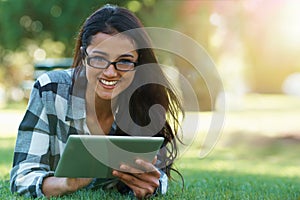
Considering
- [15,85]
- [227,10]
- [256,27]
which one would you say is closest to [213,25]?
[227,10]

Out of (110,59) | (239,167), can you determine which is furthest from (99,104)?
(239,167)

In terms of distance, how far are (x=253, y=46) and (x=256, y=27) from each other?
4069 mm

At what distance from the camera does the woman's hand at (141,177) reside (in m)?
2.60

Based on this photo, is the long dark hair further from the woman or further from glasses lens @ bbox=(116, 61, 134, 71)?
glasses lens @ bbox=(116, 61, 134, 71)

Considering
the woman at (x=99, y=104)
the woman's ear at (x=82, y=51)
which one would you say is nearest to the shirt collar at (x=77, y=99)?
the woman at (x=99, y=104)

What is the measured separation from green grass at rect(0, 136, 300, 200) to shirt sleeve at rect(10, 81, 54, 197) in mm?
98

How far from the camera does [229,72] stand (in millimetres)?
20516

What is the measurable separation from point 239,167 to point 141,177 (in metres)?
3.61

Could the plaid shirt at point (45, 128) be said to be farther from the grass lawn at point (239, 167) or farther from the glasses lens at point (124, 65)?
the glasses lens at point (124, 65)

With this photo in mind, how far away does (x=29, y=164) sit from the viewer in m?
2.91

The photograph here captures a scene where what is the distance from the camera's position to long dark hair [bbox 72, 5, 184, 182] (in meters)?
2.99

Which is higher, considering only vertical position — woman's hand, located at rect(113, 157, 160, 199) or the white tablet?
the white tablet

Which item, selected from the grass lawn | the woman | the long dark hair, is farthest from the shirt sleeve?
the long dark hair

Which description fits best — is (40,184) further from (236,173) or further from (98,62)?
(236,173)
